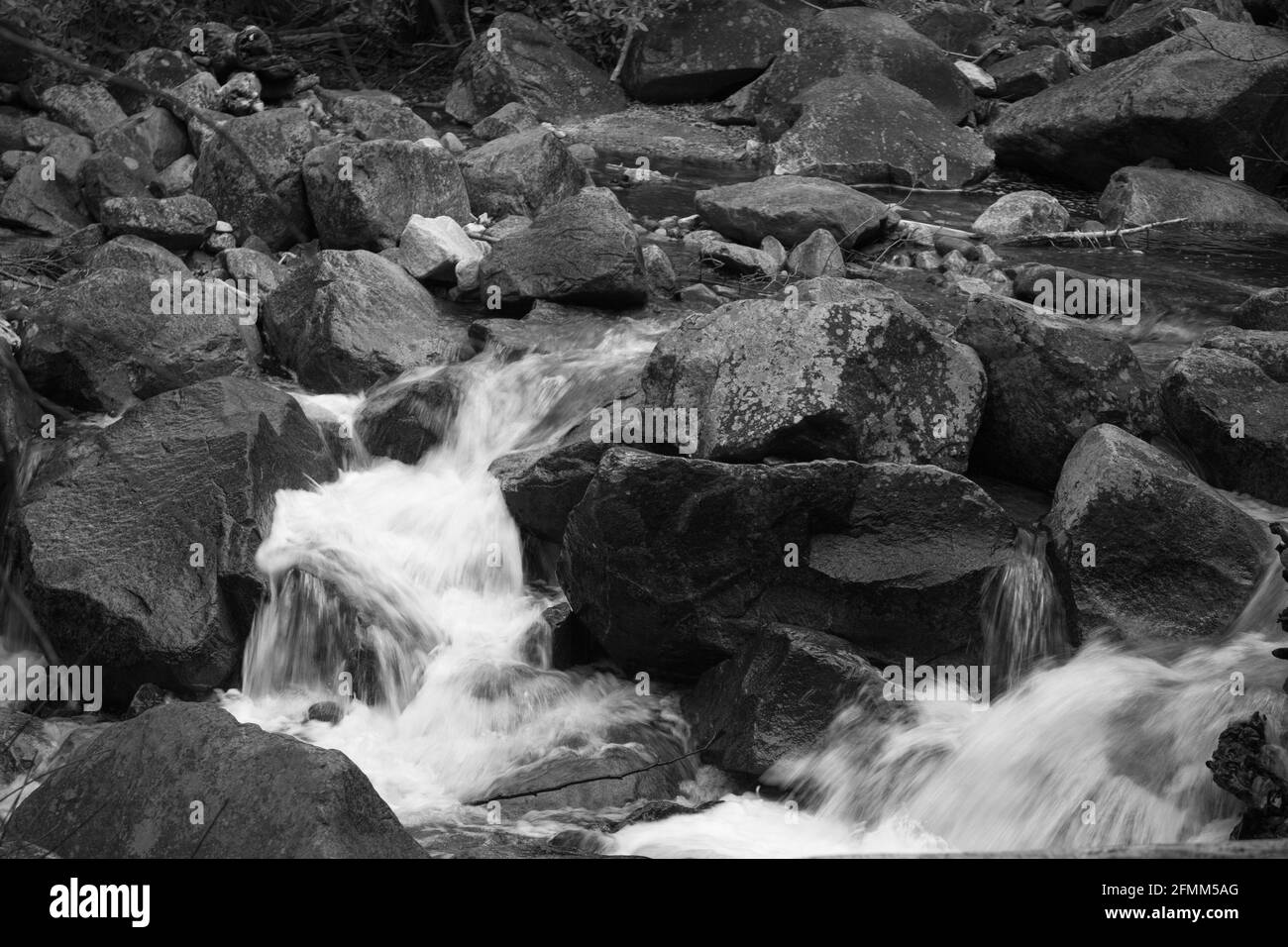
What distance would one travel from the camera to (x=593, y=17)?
14.7 metres

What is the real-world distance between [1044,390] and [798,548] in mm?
1645

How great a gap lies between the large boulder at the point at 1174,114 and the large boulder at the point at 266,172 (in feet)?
21.8

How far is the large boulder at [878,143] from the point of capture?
12133 millimetres

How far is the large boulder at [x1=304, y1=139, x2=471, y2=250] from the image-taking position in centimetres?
977

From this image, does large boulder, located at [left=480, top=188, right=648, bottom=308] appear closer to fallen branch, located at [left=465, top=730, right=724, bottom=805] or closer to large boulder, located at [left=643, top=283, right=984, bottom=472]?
large boulder, located at [left=643, top=283, right=984, bottom=472]

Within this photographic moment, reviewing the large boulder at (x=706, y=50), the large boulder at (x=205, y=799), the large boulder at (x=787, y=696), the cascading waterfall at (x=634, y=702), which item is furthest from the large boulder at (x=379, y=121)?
the large boulder at (x=205, y=799)

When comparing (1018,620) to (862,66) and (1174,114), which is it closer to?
(1174,114)

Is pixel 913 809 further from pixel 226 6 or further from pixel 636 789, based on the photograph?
pixel 226 6

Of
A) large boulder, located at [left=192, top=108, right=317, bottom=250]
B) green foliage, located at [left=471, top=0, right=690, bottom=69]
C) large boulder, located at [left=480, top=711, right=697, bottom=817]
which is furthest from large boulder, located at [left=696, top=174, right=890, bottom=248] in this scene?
large boulder, located at [left=480, top=711, right=697, bottom=817]

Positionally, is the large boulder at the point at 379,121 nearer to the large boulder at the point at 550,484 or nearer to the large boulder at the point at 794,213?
the large boulder at the point at 794,213

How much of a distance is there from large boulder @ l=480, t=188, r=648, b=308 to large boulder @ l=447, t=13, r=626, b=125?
5418mm

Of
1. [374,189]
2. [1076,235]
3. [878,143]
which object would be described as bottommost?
[1076,235]

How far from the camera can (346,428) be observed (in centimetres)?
779

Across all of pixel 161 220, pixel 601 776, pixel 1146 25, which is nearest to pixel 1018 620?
pixel 601 776
